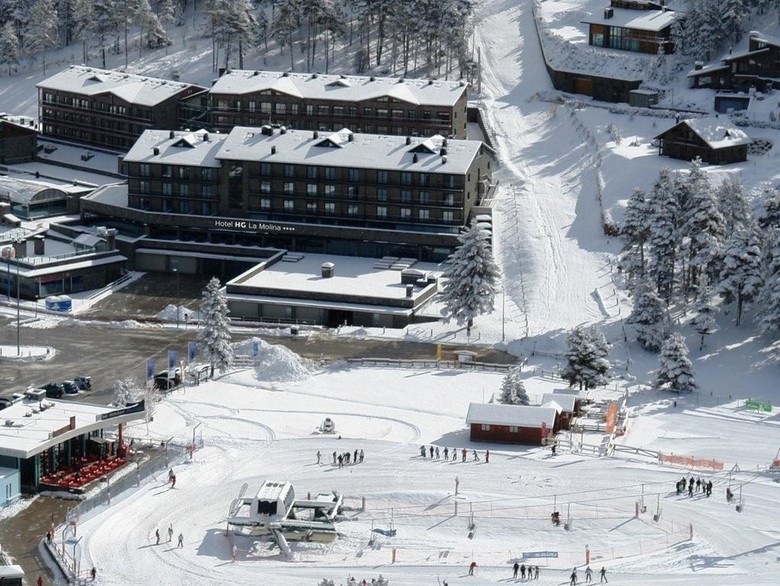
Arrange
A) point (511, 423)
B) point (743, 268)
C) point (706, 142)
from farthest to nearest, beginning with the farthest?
point (706, 142)
point (743, 268)
point (511, 423)

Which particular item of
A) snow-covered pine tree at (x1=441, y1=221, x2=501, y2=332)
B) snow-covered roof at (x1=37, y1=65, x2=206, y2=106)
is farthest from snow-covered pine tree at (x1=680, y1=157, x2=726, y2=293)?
snow-covered roof at (x1=37, y1=65, x2=206, y2=106)

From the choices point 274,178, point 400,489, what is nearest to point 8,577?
point 400,489

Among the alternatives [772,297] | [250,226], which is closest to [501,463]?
[772,297]

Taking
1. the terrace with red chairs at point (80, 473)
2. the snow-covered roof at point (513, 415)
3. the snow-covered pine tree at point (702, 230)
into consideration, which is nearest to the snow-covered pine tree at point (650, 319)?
the snow-covered pine tree at point (702, 230)

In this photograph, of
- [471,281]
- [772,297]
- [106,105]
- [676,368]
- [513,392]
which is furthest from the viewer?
[106,105]

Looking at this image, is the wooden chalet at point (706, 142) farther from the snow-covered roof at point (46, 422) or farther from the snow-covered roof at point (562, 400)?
the snow-covered roof at point (46, 422)

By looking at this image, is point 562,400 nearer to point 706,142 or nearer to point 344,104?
point 706,142

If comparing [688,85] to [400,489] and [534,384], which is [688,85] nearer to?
[534,384]
